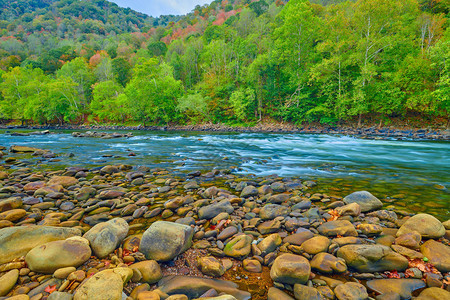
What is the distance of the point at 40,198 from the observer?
5.02m

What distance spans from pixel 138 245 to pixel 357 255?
10.9ft

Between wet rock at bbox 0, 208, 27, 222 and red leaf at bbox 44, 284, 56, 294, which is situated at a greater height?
wet rock at bbox 0, 208, 27, 222

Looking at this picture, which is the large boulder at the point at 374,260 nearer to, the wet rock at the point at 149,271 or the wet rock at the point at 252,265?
the wet rock at the point at 252,265

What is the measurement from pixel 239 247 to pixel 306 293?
3.65 ft

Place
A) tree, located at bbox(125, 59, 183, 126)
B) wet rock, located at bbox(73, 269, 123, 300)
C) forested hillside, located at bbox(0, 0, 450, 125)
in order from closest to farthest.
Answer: wet rock, located at bbox(73, 269, 123, 300), forested hillside, located at bbox(0, 0, 450, 125), tree, located at bbox(125, 59, 183, 126)

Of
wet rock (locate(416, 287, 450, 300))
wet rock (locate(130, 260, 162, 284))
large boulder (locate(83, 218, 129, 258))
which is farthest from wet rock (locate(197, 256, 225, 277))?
wet rock (locate(416, 287, 450, 300))

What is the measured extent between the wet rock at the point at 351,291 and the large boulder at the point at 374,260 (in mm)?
412

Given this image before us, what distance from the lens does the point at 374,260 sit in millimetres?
2672

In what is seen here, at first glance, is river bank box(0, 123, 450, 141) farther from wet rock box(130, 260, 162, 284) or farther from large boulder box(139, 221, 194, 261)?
wet rock box(130, 260, 162, 284)

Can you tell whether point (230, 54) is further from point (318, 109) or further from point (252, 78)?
point (318, 109)

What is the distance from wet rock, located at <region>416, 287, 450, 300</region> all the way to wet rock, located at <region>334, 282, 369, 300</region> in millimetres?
590

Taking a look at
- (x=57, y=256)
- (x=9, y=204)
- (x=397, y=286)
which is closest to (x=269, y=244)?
(x=397, y=286)

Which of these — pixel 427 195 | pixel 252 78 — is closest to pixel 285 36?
pixel 252 78

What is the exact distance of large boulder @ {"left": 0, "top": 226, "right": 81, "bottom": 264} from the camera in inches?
106
